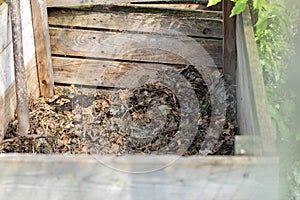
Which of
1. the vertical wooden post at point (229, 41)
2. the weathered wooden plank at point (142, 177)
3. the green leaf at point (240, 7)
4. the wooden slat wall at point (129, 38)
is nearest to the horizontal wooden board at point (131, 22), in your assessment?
the wooden slat wall at point (129, 38)

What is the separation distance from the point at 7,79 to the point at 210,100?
1.22 meters

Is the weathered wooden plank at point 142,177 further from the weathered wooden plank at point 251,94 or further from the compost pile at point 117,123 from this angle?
the compost pile at point 117,123

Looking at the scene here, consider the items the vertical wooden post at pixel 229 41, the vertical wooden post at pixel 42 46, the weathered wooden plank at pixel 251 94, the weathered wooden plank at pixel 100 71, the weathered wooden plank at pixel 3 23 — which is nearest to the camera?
the weathered wooden plank at pixel 251 94

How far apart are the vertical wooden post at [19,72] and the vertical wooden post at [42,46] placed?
1.05ft

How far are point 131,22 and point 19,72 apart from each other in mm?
820

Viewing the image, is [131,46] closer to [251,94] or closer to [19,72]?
[19,72]

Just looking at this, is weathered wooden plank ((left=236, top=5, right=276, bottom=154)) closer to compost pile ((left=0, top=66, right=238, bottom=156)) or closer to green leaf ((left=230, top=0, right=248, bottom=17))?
green leaf ((left=230, top=0, right=248, bottom=17))

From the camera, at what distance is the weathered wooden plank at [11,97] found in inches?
111

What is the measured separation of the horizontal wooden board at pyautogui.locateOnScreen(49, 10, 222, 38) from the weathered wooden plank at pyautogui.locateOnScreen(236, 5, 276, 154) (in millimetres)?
485

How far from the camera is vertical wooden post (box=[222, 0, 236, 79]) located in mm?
2879

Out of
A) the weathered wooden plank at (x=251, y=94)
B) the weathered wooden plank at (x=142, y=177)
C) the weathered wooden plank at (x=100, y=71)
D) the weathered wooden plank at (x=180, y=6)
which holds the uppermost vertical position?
the weathered wooden plank at (x=180, y=6)

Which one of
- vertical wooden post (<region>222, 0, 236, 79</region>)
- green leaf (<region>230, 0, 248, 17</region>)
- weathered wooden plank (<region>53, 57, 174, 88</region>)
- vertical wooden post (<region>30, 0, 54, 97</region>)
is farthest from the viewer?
weathered wooden plank (<region>53, 57, 174, 88</region>)

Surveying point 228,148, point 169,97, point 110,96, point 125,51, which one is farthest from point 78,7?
point 228,148

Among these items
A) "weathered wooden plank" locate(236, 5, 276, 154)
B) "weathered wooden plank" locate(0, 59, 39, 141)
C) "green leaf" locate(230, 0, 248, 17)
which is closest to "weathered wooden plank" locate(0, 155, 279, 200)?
"weathered wooden plank" locate(236, 5, 276, 154)
